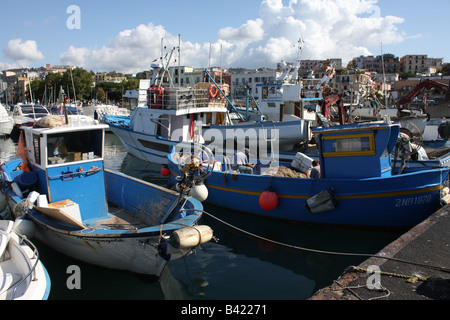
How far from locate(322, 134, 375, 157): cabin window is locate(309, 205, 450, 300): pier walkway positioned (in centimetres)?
241

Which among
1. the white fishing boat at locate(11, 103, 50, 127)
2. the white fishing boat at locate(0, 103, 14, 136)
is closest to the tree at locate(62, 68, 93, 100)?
the white fishing boat at locate(11, 103, 50, 127)

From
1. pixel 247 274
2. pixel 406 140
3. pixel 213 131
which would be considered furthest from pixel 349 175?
pixel 213 131

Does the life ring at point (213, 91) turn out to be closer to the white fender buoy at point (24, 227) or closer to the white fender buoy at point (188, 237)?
the white fender buoy at point (24, 227)

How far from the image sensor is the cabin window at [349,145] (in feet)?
26.0

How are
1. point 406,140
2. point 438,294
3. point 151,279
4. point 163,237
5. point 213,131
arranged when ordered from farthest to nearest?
point 213,131, point 406,140, point 151,279, point 163,237, point 438,294

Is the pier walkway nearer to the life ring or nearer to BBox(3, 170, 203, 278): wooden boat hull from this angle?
BBox(3, 170, 203, 278): wooden boat hull

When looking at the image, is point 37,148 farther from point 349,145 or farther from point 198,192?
point 349,145

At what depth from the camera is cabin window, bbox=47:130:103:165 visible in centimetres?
731

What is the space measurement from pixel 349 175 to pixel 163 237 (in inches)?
202

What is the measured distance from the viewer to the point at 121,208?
28.6 feet

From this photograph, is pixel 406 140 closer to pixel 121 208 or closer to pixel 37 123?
pixel 121 208

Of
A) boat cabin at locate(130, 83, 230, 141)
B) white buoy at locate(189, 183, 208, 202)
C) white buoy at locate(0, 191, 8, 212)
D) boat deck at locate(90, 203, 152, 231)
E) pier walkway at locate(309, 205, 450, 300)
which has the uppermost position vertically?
boat cabin at locate(130, 83, 230, 141)

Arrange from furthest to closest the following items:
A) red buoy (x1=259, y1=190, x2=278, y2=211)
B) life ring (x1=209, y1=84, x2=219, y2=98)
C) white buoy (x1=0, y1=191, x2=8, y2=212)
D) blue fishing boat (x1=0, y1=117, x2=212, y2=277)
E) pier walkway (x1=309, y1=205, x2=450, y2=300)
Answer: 1. life ring (x1=209, y1=84, x2=219, y2=98)
2. red buoy (x1=259, y1=190, x2=278, y2=211)
3. white buoy (x1=0, y1=191, x2=8, y2=212)
4. blue fishing boat (x1=0, y1=117, x2=212, y2=277)
5. pier walkway (x1=309, y1=205, x2=450, y2=300)
